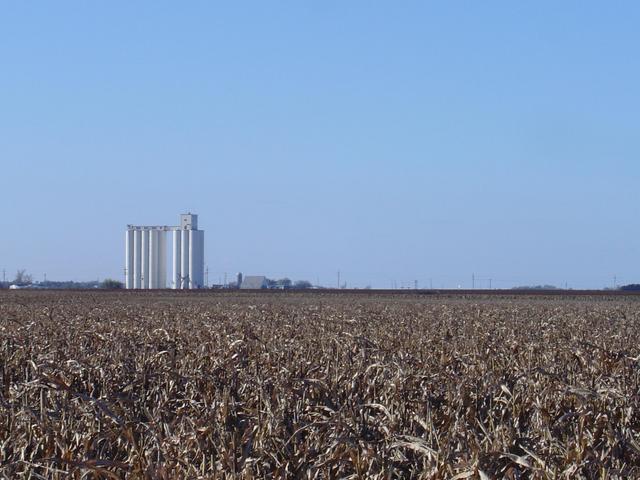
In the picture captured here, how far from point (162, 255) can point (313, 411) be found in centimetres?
11918

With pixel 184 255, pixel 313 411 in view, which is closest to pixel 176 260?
pixel 184 255

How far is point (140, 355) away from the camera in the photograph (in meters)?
11.2

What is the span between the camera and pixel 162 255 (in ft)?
412

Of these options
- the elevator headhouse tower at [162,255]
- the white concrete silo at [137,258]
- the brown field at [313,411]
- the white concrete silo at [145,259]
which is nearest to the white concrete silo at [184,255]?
the elevator headhouse tower at [162,255]

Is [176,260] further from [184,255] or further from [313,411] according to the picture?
[313,411]

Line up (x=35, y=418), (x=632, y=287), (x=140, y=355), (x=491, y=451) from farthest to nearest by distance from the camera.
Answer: (x=632, y=287) < (x=140, y=355) < (x=35, y=418) < (x=491, y=451)

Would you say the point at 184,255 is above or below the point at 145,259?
above

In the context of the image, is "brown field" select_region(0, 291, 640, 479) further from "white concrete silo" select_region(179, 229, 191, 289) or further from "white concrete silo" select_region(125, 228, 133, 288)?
"white concrete silo" select_region(125, 228, 133, 288)

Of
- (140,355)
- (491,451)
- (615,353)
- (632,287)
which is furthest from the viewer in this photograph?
(632,287)

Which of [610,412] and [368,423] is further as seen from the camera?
[610,412]

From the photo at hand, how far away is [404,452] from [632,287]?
342 feet

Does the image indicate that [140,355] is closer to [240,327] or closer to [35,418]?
[35,418]

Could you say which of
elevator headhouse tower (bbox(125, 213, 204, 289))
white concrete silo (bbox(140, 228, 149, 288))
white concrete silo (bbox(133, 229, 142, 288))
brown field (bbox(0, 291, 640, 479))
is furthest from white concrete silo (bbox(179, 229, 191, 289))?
brown field (bbox(0, 291, 640, 479))

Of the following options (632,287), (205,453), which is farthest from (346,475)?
(632,287)
